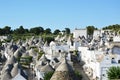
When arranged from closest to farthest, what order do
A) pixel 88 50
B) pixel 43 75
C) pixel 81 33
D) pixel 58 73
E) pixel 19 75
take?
pixel 58 73
pixel 19 75
pixel 43 75
pixel 88 50
pixel 81 33

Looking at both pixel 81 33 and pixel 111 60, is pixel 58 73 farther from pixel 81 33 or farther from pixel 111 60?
pixel 81 33

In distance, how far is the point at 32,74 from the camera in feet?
169

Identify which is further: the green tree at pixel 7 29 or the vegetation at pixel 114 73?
the green tree at pixel 7 29

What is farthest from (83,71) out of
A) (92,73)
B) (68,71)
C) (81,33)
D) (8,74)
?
(81,33)

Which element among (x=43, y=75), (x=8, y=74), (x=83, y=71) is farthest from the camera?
(x=83, y=71)

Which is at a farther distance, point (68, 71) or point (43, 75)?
point (43, 75)

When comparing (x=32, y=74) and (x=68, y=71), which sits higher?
(x=68, y=71)

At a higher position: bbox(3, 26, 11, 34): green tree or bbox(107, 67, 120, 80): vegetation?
bbox(3, 26, 11, 34): green tree

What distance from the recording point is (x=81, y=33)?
332 ft

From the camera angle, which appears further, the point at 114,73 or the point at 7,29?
the point at 7,29

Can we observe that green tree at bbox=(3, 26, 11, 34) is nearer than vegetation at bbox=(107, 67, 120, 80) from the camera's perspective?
No

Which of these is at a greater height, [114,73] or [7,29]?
[7,29]

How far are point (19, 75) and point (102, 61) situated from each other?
13892mm

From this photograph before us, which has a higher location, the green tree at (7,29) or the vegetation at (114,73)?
the green tree at (7,29)
